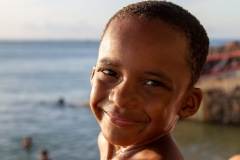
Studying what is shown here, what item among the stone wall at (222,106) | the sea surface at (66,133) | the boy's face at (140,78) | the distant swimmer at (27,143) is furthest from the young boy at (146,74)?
the distant swimmer at (27,143)

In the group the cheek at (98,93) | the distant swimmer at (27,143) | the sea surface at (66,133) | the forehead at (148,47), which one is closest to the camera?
the forehead at (148,47)

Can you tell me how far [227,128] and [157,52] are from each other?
58.0ft

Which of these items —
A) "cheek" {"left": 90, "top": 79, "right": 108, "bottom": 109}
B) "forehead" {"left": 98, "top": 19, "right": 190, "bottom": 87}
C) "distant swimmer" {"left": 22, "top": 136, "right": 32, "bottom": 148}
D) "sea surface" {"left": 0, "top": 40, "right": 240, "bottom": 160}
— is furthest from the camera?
"distant swimmer" {"left": 22, "top": 136, "right": 32, "bottom": 148}

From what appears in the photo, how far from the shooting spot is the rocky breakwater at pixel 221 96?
55.0 ft

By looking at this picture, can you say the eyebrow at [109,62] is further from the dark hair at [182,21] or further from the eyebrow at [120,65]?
the dark hair at [182,21]

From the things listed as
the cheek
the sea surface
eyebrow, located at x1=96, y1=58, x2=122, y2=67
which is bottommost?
the sea surface

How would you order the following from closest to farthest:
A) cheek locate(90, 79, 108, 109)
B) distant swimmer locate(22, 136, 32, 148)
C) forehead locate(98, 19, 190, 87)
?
forehead locate(98, 19, 190, 87), cheek locate(90, 79, 108, 109), distant swimmer locate(22, 136, 32, 148)

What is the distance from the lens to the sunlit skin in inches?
52.3

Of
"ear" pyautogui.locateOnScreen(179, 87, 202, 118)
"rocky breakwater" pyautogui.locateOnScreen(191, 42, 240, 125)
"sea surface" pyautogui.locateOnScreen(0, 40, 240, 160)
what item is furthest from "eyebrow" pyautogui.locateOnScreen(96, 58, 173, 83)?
"rocky breakwater" pyautogui.locateOnScreen(191, 42, 240, 125)

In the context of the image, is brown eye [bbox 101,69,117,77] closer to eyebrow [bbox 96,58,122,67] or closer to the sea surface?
eyebrow [bbox 96,58,122,67]

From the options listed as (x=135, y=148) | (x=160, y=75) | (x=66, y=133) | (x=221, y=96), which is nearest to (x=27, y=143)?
(x=66, y=133)

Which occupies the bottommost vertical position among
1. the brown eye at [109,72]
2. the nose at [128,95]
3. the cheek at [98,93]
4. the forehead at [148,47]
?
the cheek at [98,93]

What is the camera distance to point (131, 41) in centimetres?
134

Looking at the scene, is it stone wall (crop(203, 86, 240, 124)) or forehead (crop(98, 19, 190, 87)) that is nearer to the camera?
forehead (crop(98, 19, 190, 87))
